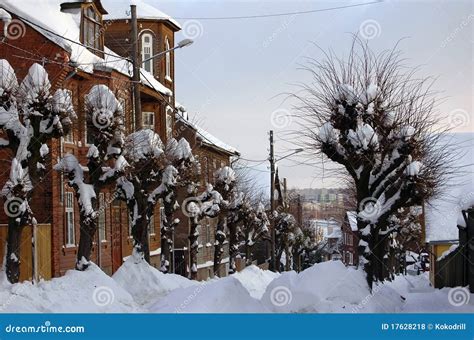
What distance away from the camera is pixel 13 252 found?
739 inches

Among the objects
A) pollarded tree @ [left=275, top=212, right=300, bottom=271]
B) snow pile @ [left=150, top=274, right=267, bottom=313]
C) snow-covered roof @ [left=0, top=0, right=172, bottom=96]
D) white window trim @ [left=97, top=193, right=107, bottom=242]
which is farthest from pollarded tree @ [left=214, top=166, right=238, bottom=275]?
snow pile @ [left=150, top=274, right=267, bottom=313]

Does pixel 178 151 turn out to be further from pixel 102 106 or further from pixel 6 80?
pixel 6 80

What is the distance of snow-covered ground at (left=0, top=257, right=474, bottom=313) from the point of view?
16734 mm

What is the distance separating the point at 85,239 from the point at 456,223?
17.2 meters

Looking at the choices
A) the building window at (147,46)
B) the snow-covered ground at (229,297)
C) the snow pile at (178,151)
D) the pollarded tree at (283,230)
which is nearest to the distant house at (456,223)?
the snow-covered ground at (229,297)

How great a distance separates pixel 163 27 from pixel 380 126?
71.5 feet

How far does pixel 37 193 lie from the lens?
27000 millimetres

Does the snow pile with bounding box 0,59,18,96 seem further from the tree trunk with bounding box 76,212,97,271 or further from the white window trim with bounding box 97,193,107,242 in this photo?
the white window trim with bounding box 97,193,107,242

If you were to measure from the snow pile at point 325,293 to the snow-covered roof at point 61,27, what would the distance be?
9487 millimetres

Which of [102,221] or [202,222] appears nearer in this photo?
[102,221]

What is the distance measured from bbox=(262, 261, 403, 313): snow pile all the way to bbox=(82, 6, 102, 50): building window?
1535cm

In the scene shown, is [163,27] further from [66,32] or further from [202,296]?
[202,296]

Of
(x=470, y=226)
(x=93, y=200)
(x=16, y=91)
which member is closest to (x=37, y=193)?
(x=93, y=200)

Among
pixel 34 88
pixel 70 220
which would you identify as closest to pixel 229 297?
pixel 34 88
